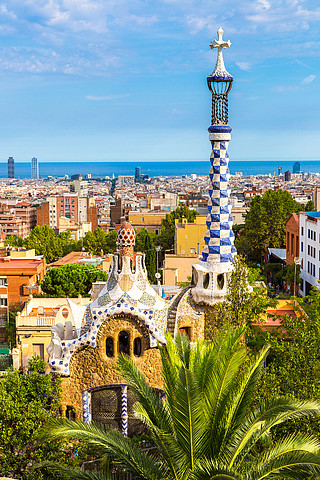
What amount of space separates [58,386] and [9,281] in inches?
738

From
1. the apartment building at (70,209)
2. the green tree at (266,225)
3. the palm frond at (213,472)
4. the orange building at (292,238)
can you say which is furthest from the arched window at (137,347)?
the apartment building at (70,209)

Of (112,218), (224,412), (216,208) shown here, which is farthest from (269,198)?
(112,218)

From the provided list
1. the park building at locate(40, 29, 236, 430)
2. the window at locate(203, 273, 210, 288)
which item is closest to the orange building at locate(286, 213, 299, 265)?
the window at locate(203, 273, 210, 288)

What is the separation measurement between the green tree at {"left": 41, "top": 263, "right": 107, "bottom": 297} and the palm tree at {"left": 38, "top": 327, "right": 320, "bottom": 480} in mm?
23511

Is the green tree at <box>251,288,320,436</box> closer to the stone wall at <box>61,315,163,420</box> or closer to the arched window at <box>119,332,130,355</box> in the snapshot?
the stone wall at <box>61,315,163,420</box>

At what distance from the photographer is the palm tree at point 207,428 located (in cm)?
856

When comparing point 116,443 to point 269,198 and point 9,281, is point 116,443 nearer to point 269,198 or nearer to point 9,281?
point 9,281

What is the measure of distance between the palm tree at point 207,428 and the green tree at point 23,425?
2.00ft

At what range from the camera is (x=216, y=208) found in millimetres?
14570

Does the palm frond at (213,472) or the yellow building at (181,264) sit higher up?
the palm frond at (213,472)

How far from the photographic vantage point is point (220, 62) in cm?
1479

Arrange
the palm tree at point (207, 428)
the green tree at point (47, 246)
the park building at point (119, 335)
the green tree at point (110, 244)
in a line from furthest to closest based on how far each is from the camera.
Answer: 1. the green tree at point (110, 244)
2. the green tree at point (47, 246)
3. the park building at point (119, 335)
4. the palm tree at point (207, 428)

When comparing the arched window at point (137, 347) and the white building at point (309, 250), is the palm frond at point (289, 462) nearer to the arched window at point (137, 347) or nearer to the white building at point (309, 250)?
the arched window at point (137, 347)

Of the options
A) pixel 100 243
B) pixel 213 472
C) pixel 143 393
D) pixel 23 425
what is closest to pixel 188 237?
pixel 100 243
